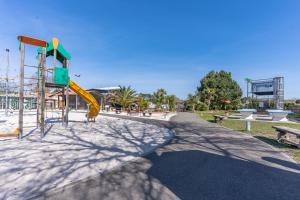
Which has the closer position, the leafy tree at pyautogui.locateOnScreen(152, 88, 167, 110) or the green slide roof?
the green slide roof

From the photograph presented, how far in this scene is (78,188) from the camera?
3.24 metres

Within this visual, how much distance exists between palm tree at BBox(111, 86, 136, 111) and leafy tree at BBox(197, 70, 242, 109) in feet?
72.2

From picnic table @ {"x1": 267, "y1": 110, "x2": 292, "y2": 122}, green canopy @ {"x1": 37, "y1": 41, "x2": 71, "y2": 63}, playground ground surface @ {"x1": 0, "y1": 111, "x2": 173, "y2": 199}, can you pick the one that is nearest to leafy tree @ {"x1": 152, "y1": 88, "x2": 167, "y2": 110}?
picnic table @ {"x1": 267, "y1": 110, "x2": 292, "y2": 122}

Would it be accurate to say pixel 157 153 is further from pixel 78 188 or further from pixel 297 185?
pixel 297 185

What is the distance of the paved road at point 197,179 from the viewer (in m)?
3.08

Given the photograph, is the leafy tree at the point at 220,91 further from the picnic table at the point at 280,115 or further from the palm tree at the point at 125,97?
the picnic table at the point at 280,115

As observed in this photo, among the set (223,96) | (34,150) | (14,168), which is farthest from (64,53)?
(223,96)

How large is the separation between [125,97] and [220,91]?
1145 inches

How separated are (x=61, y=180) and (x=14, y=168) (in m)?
1.49

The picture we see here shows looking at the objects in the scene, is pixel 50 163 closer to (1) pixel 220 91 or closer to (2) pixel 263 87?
(2) pixel 263 87

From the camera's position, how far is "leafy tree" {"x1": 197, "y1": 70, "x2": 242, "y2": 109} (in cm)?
4558

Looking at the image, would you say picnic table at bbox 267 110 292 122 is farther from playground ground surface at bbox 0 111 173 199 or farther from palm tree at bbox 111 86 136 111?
palm tree at bbox 111 86 136 111

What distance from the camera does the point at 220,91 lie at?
1916 inches

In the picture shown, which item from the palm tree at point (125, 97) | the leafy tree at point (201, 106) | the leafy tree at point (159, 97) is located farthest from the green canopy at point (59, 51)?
the leafy tree at point (201, 106)
